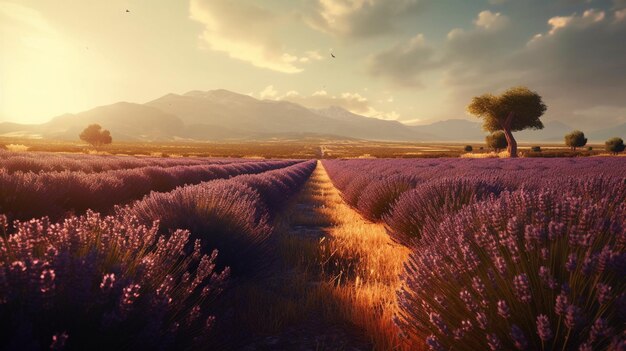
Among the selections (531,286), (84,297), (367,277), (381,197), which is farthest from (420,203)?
(84,297)

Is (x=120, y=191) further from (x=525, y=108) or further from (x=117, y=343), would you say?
(x=525, y=108)

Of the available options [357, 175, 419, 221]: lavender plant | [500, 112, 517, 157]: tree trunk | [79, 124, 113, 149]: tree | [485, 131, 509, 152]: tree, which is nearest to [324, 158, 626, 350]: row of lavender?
[357, 175, 419, 221]: lavender plant

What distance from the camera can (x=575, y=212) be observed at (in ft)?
5.41

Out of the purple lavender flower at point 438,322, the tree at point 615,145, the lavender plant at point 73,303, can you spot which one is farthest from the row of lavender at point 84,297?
the tree at point 615,145

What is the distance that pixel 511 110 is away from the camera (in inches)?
1522

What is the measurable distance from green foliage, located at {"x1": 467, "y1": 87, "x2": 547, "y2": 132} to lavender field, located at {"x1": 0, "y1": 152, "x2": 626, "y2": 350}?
129ft

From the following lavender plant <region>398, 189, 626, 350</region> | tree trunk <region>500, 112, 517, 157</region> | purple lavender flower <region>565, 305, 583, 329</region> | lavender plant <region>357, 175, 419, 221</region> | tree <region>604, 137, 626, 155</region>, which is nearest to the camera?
purple lavender flower <region>565, 305, 583, 329</region>

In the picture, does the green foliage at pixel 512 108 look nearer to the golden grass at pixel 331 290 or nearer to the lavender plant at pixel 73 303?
the golden grass at pixel 331 290

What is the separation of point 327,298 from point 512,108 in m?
42.5

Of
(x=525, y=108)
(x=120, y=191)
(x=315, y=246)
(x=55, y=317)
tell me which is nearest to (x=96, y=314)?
(x=55, y=317)

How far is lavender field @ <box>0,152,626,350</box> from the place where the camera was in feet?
4.04

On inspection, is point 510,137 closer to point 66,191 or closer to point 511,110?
point 511,110

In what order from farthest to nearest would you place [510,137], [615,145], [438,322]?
[615,145] < [510,137] < [438,322]

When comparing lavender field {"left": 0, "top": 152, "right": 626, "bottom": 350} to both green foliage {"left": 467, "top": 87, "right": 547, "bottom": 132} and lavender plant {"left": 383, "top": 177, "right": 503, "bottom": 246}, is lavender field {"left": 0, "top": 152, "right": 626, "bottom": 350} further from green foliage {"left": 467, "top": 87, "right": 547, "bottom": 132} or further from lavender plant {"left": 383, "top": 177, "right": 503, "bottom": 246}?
green foliage {"left": 467, "top": 87, "right": 547, "bottom": 132}
